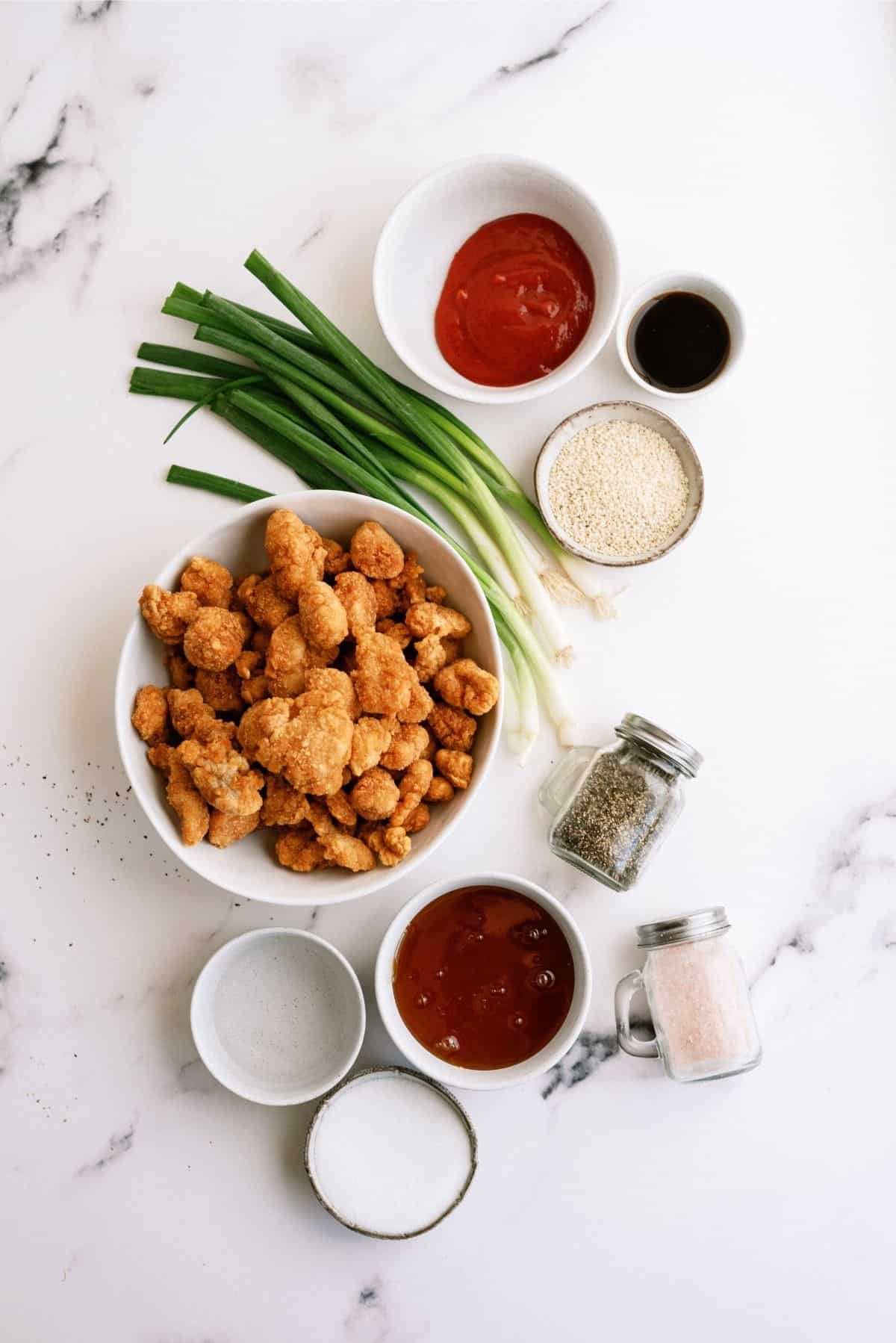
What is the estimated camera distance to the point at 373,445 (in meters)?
2.12

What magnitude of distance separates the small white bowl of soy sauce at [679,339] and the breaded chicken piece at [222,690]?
1.05 metres

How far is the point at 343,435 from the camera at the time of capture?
6.70 feet

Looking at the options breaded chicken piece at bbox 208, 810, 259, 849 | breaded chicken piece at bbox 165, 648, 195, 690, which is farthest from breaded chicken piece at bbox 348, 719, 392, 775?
breaded chicken piece at bbox 165, 648, 195, 690

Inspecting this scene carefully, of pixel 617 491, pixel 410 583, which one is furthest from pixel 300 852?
pixel 617 491

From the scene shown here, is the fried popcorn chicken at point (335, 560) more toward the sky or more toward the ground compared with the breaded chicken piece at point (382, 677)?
more toward the sky

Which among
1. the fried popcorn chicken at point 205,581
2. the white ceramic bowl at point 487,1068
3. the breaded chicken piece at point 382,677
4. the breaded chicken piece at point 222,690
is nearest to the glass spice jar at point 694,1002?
the white ceramic bowl at point 487,1068

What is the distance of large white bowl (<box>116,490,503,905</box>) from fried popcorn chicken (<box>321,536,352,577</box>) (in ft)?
0.15

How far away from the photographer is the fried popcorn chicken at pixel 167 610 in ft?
5.92

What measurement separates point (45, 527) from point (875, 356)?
1869 mm

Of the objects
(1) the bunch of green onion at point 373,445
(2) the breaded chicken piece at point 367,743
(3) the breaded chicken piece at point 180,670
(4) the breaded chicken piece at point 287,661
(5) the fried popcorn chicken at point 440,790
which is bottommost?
(3) the breaded chicken piece at point 180,670

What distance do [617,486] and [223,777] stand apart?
3.27 feet

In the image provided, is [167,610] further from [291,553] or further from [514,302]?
[514,302]

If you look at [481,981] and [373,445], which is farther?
[373,445]

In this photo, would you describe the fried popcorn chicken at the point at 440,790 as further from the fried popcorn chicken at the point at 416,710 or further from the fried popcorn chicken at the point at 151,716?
the fried popcorn chicken at the point at 151,716
